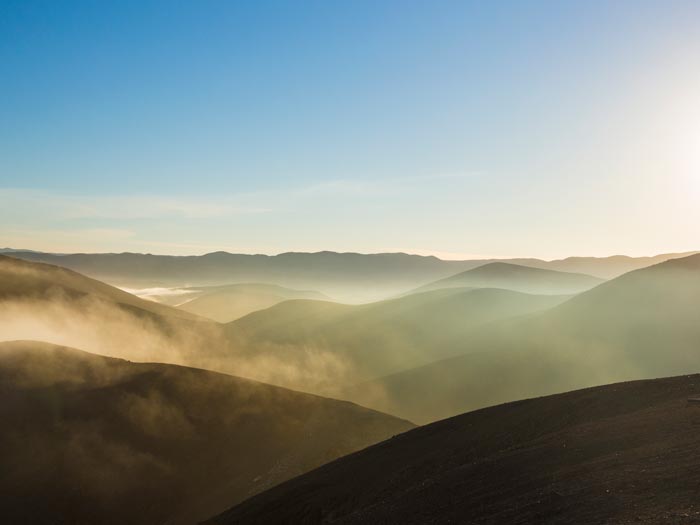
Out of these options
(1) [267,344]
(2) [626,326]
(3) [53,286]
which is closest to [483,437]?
(2) [626,326]

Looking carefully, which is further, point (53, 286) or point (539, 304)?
point (539, 304)

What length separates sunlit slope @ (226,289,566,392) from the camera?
416 ft

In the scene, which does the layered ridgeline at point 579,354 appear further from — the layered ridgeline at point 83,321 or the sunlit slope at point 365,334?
the layered ridgeline at point 83,321

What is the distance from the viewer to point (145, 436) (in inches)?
1951

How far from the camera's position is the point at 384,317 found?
563 feet

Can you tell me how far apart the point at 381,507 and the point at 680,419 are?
41.7 feet

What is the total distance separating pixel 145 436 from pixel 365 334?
362 feet

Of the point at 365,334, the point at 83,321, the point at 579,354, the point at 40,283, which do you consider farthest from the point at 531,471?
the point at 365,334

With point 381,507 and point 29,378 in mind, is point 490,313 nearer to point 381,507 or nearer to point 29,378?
point 29,378

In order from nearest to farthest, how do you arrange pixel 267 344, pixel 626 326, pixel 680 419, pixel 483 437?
pixel 680 419
pixel 483 437
pixel 626 326
pixel 267 344

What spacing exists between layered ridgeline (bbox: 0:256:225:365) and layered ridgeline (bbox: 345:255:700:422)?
40423 millimetres

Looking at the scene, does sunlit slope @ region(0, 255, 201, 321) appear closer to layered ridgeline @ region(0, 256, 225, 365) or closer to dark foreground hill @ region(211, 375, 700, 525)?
layered ridgeline @ region(0, 256, 225, 365)

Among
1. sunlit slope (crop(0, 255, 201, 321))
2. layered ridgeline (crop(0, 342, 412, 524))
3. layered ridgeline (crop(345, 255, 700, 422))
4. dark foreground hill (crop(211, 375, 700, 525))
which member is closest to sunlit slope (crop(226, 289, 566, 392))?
layered ridgeline (crop(345, 255, 700, 422))

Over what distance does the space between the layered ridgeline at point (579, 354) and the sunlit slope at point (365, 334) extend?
2209cm
